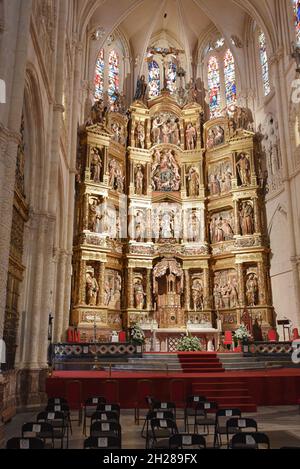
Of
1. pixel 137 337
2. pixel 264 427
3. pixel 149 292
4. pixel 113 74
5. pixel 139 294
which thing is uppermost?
pixel 113 74

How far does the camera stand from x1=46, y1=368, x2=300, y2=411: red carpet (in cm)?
1321

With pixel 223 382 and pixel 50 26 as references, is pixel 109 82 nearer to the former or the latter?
pixel 50 26

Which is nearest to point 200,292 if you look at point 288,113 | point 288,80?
point 288,113

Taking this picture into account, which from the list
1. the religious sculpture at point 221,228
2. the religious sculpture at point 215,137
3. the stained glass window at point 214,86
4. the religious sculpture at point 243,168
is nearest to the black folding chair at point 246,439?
the religious sculpture at point 221,228

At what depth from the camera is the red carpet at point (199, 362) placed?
16.6 meters

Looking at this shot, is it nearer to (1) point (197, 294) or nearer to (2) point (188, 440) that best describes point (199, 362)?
(1) point (197, 294)

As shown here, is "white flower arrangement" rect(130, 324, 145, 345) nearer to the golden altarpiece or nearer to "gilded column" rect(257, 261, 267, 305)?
the golden altarpiece

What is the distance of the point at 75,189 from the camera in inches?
1021

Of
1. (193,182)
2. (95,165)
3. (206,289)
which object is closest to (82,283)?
(95,165)

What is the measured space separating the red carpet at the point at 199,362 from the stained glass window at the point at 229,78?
1989 cm

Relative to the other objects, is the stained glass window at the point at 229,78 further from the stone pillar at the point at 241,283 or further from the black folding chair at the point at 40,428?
the black folding chair at the point at 40,428

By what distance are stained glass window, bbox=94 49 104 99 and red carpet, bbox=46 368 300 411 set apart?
2212 centimetres

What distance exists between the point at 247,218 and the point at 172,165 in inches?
260

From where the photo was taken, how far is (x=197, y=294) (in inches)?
1046
